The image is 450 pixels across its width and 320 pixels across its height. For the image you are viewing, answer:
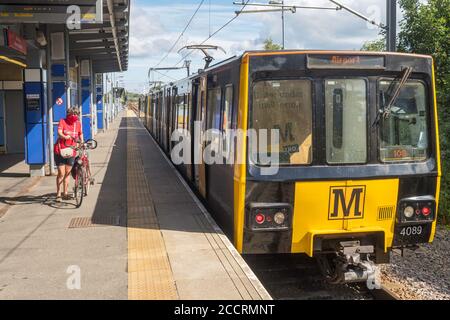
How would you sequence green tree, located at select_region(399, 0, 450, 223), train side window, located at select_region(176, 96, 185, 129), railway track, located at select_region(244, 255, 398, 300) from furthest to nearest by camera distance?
green tree, located at select_region(399, 0, 450, 223), train side window, located at select_region(176, 96, 185, 129), railway track, located at select_region(244, 255, 398, 300)

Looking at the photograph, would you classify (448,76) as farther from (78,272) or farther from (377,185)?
(78,272)

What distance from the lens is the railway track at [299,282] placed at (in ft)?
20.9

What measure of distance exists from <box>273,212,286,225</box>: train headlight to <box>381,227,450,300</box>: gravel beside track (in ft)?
6.34

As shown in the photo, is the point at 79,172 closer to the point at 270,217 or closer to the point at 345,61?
the point at 270,217

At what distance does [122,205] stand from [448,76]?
827 centimetres

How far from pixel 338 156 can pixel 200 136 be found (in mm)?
3372

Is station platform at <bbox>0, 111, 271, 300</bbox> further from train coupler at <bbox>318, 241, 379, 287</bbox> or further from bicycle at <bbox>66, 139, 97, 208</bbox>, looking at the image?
train coupler at <bbox>318, 241, 379, 287</bbox>

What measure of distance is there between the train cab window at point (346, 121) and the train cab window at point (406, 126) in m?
0.22

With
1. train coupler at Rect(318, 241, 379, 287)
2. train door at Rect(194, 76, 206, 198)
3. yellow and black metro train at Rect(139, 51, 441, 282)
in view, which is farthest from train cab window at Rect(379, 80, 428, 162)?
train door at Rect(194, 76, 206, 198)

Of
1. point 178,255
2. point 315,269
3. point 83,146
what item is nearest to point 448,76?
point 315,269

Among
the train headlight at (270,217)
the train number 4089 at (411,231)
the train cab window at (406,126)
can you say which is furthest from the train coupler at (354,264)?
the train cab window at (406,126)

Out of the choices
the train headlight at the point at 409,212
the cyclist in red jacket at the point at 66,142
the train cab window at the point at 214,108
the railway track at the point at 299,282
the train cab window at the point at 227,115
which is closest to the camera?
the train headlight at the point at 409,212

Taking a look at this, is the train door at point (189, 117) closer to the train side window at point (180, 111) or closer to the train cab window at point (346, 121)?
the train side window at point (180, 111)

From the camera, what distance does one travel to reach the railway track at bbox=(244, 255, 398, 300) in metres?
6.36
